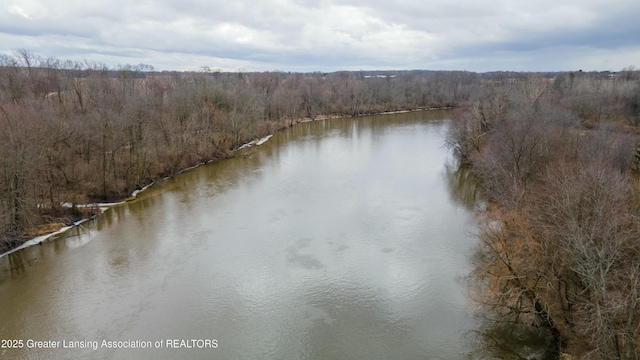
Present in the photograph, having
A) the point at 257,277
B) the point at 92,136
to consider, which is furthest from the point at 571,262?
the point at 92,136

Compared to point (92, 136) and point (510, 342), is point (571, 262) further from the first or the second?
point (92, 136)

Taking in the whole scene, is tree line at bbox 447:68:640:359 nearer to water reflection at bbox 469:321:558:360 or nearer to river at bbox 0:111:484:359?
water reflection at bbox 469:321:558:360

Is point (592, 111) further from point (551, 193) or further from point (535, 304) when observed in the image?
point (535, 304)

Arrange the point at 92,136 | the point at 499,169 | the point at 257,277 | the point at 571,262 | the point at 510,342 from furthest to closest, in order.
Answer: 1. the point at 92,136
2. the point at 499,169
3. the point at 257,277
4. the point at 510,342
5. the point at 571,262

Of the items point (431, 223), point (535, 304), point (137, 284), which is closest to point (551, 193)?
point (535, 304)

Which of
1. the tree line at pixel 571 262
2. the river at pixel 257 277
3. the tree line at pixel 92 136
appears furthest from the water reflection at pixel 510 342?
the tree line at pixel 92 136

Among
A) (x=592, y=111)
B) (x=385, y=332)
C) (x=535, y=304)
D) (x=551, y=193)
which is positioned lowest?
(x=385, y=332)

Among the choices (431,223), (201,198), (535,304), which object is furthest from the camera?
(201,198)

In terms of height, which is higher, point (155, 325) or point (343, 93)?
point (343, 93)
